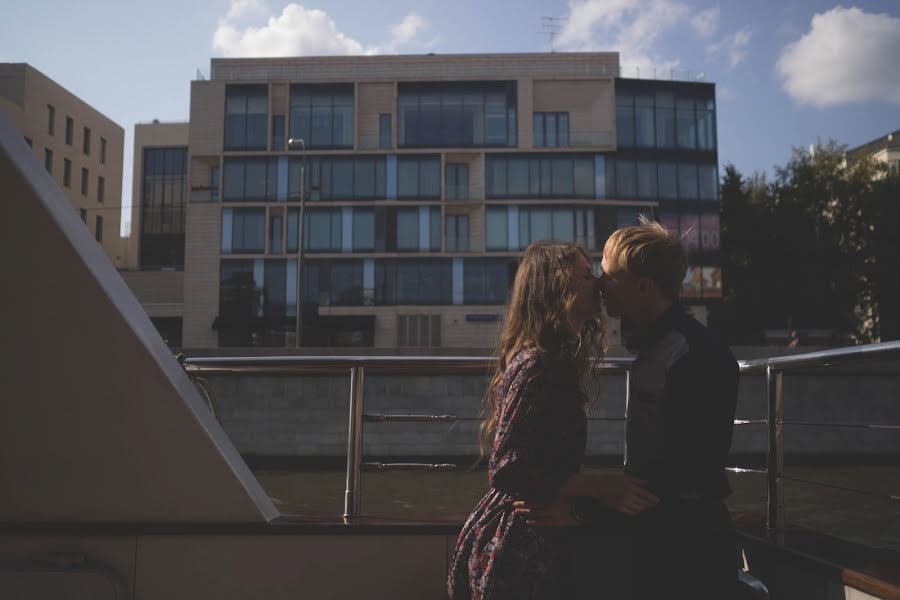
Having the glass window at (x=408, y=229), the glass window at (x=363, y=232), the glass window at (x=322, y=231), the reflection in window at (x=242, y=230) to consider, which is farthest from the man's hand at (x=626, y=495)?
the reflection in window at (x=242, y=230)

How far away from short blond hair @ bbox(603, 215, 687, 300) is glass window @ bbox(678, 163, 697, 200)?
39.8m

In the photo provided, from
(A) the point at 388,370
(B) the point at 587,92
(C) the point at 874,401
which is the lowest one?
(C) the point at 874,401

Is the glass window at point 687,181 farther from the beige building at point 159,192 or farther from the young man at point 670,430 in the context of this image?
Answer: the young man at point 670,430

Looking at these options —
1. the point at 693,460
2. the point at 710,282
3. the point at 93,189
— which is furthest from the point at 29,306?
the point at 93,189

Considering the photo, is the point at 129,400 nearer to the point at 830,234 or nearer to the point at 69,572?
the point at 69,572

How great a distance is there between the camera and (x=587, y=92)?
40875 millimetres

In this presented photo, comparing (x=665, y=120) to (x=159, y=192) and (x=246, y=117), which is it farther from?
(x=159, y=192)

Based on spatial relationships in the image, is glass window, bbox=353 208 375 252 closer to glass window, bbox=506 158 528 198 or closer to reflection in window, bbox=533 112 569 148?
glass window, bbox=506 158 528 198

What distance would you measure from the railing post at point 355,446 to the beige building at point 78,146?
132 feet

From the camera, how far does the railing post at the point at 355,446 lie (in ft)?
10.0

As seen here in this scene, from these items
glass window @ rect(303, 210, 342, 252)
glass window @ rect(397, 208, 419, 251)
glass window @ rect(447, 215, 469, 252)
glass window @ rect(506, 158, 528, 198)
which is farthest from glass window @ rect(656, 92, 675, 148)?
glass window @ rect(303, 210, 342, 252)

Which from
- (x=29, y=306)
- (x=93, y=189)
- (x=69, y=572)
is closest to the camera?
(x=29, y=306)

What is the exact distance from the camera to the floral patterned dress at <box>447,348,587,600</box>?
1.84m

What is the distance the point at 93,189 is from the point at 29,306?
52151mm
